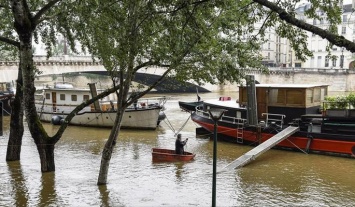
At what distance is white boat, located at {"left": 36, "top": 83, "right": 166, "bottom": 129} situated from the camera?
2891cm

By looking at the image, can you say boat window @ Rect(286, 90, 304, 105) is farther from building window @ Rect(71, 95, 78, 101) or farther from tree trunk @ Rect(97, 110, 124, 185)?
building window @ Rect(71, 95, 78, 101)

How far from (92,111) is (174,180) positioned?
1631 cm

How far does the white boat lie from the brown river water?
21.9ft

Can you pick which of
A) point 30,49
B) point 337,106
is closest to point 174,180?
point 30,49

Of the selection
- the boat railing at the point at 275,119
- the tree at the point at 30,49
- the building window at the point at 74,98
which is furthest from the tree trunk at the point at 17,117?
the building window at the point at 74,98

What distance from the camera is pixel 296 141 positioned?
2073 cm

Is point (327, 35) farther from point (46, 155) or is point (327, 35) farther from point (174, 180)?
point (46, 155)

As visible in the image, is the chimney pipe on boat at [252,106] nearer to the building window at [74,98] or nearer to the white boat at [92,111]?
the white boat at [92,111]

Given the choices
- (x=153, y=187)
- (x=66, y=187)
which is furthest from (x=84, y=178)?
(x=153, y=187)

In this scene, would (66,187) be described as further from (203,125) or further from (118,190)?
(203,125)

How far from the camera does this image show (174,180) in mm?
15086

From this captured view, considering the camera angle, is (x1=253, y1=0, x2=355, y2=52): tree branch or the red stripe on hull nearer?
(x1=253, y1=0, x2=355, y2=52): tree branch

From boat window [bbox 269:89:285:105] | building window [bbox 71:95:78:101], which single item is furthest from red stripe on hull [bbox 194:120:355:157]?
building window [bbox 71:95:78:101]

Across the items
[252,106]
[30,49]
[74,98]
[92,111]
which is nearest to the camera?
[30,49]
